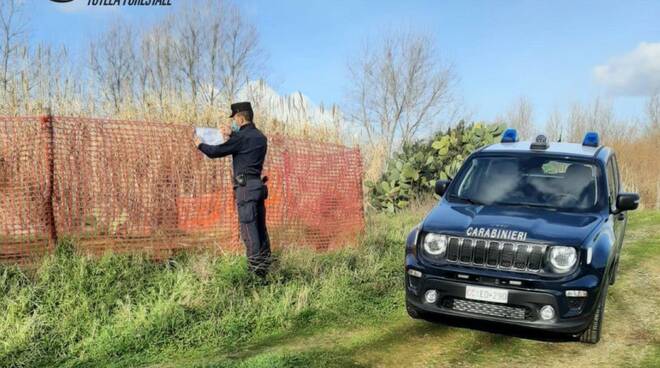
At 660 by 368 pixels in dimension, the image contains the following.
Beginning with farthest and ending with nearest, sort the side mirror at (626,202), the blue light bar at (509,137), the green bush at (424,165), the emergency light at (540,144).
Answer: the green bush at (424,165) → the blue light bar at (509,137) → the emergency light at (540,144) → the side mirror at (626,202)

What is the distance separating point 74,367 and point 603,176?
16.9 feet

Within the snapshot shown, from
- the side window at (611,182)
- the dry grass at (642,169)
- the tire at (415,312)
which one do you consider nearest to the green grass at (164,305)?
the tire at (415,312)

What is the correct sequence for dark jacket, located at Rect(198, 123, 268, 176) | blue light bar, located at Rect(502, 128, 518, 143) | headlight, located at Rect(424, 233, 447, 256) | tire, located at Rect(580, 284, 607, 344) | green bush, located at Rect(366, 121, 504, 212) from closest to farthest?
tire, located at Rect(580, 284, 607, 344), headlight, located at Rect(424, 233, 447, 256), dark jacket, located at Rect(198, 123, 268, 176), blue light bar, located at Rect(502, 128, 518, 143), green bush, located at Rect(366, 121, 504, 212)

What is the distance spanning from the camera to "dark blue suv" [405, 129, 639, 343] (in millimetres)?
4383

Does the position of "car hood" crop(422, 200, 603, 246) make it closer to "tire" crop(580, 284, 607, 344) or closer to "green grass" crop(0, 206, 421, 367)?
"tire" crop(580, 284, 607, 344)

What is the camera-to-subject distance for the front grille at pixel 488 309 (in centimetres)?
445

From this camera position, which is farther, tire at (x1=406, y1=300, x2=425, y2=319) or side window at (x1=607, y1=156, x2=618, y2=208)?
side window at (x1=607, y1=156, x2=618, y2=208)

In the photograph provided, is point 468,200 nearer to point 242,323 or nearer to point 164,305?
point 242,323

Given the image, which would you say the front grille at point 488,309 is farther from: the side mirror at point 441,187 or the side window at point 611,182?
the side window at point 611,182

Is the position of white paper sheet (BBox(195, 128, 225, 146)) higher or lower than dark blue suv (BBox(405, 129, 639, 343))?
higher

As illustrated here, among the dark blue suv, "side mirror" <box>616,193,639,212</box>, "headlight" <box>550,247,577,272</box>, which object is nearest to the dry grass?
"side mirror" <box>616,193,639,212</box>

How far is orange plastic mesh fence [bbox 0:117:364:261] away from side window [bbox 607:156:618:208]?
4.29m

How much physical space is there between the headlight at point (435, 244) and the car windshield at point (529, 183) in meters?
0.88

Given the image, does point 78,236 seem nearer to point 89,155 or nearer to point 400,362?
point 89,155
